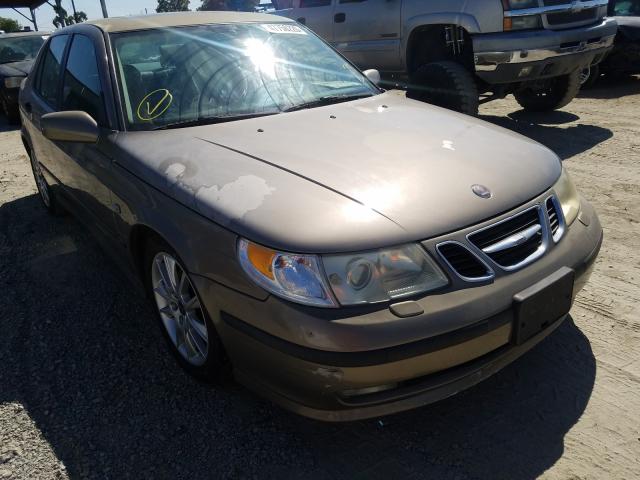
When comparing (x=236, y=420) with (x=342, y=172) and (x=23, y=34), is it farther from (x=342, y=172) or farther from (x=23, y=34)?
(x=23, y=34)

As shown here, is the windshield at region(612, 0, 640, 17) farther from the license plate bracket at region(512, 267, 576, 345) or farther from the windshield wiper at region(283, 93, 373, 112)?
the license plate bracket at region(512, 267, 576, 345)

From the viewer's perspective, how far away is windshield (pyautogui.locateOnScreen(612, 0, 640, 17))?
921 centimetres

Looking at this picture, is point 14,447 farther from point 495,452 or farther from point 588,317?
point 588,317

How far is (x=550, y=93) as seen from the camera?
6750 millimetres

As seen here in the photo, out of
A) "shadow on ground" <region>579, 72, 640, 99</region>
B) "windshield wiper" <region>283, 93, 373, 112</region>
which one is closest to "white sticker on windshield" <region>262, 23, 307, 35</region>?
"windshield wiper" <region>283, 93, 373, 112</region>

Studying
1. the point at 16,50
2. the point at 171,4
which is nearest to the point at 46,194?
the point at 16,50

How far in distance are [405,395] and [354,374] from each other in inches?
8.5

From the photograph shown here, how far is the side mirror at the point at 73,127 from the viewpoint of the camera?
2.72 metres

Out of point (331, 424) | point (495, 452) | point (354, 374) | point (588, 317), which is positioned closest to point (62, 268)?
point (331, 424)

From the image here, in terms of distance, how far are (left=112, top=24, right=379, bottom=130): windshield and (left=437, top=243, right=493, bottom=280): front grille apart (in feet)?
4.56

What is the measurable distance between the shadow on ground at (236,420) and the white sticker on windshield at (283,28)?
192 centimetres

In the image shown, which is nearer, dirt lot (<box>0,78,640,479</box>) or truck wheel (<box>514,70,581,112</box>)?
→ dirt lot (<box>0,78,640,479</box>)

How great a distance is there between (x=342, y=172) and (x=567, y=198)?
3.36 ft

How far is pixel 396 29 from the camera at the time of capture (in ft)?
20.8
